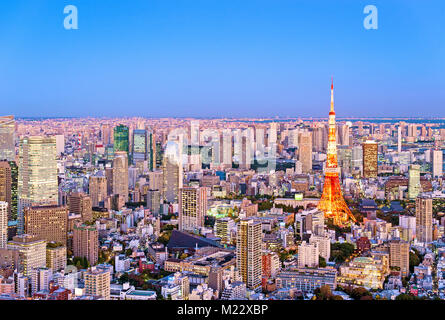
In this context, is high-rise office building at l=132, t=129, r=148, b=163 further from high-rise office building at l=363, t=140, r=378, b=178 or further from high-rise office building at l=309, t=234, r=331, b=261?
high-rise office building at l=363, t=140, r=378, b=178

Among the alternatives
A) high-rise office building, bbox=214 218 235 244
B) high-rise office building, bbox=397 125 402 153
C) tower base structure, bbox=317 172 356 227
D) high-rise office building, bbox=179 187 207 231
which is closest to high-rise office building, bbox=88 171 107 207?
high-rise office building, bbox=179 187 207 231

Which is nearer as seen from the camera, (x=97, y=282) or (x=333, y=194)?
(x=97, y=282)

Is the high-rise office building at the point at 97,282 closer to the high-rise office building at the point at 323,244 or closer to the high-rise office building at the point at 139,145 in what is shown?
the high-rise office building at the point at 323,244

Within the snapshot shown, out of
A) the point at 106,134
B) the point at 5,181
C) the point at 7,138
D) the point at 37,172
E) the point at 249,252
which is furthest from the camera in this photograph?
the point at 37,172

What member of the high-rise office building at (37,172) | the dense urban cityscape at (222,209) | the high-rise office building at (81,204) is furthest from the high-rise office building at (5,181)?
the high-rise office building at (81,204)

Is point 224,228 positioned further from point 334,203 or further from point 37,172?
point 37,172

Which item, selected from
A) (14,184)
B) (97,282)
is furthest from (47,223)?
(97,282)
